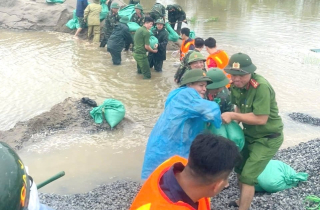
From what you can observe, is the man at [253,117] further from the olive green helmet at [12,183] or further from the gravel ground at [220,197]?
the olive green helmet at [12,183]

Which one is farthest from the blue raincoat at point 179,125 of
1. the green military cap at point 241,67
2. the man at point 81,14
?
the man at point 81,14

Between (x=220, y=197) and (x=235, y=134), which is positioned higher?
(x=235, y=134)

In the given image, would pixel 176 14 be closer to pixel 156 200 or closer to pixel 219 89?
pixel 219 89

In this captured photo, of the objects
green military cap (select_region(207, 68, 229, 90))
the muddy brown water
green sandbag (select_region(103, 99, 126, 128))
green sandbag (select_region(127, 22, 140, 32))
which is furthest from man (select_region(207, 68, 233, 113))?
green sandbag (select_region(127, 22, 140, 32))

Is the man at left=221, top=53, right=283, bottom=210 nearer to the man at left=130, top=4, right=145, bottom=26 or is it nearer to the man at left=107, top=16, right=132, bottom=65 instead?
the man at left=107, top=16, right=132, bottom=65

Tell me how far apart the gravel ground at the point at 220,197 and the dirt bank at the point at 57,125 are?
1.73m

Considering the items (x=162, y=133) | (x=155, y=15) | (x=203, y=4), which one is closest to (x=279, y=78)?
(x=155, y=15)

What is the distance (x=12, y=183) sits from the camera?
5.79 feet

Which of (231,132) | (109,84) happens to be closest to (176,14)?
(109,84)

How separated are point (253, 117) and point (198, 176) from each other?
1.81m

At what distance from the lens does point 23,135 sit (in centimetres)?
594

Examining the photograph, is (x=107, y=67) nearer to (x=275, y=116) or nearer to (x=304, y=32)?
(x=275, y=116)

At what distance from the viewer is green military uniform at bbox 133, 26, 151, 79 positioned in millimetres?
8719

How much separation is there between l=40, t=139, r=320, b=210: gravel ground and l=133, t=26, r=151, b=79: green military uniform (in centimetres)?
460
